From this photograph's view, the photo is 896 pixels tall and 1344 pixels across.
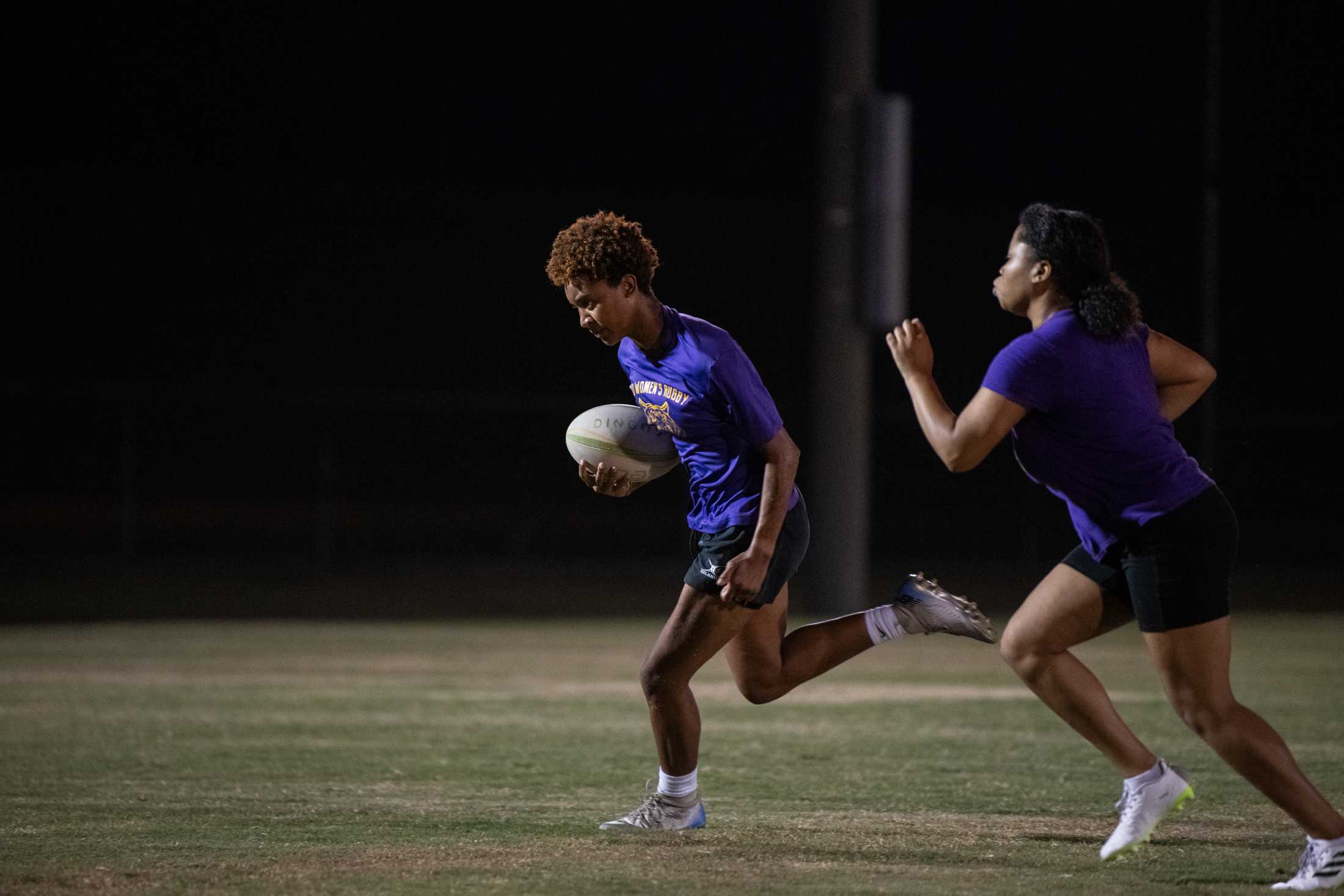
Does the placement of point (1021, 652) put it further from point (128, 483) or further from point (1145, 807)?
point (128, 483)

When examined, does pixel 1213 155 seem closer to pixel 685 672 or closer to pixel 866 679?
pixel 866 679

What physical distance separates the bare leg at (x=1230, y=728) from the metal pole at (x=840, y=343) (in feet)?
43.7

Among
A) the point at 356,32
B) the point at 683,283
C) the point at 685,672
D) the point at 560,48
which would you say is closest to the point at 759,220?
the point at 683,283

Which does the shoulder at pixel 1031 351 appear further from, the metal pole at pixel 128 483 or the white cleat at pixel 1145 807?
the metal pole at pixel 128 483

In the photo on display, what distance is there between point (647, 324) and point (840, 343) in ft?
Result: 41.9

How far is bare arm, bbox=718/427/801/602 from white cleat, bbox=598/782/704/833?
0.89m

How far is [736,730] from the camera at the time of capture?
10.2 m

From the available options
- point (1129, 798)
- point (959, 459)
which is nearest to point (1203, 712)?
point (1129, 798)

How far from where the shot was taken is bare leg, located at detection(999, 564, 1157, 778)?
5.91 metres

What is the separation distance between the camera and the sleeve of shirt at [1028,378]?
5547mm

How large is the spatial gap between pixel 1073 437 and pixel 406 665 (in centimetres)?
886

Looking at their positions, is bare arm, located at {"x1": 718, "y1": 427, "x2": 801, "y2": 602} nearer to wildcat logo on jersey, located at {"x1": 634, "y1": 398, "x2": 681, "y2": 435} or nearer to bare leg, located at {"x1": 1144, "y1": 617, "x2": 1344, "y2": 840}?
wildcat logo on jersey, located at {"x1": 634, "y1": 398, "x2": 681, "y2": 435}

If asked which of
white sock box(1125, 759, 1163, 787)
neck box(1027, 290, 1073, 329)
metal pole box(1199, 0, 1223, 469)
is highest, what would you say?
metal pole box(1199, 0, 1223, 469)

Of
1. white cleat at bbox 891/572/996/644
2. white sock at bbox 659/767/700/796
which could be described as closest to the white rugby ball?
white cleat at bbox 891/572/996/644
